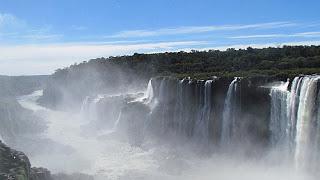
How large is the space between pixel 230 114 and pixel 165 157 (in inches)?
195

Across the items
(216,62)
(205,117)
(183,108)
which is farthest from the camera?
(216,62)

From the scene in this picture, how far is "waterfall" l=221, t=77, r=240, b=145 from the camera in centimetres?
3291

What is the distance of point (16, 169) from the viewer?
21312 millimetres

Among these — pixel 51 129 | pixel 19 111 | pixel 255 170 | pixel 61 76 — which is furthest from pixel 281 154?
pixel 61 76

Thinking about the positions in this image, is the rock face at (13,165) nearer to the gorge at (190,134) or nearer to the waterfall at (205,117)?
the gorge at (190,134)

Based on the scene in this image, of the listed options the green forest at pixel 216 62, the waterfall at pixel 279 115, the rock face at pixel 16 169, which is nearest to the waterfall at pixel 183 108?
the green forest at pixel 216 62

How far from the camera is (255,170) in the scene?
29.2 metres

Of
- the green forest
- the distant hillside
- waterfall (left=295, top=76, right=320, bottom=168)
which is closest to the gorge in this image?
waterfall (left=295, top=76, right=320, bottom=168)

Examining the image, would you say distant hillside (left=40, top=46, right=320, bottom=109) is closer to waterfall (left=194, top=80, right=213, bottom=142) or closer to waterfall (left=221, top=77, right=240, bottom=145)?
waterfall (left=194, top=80, right=213, bottom=142)

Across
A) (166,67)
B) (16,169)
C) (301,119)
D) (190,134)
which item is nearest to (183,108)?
(190,134)

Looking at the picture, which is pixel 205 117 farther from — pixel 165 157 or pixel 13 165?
pixel 13 165

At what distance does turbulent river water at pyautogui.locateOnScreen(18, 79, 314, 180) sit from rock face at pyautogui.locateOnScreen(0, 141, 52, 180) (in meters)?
5.58

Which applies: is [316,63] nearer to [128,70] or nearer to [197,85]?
[197,85]

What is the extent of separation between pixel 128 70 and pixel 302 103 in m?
36.0
